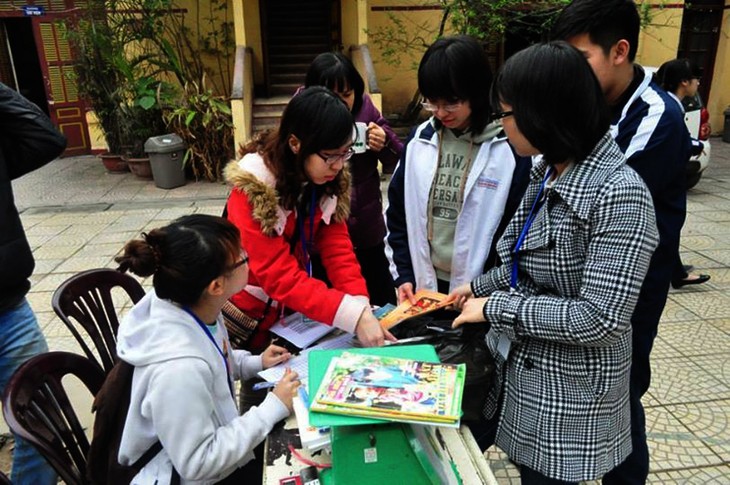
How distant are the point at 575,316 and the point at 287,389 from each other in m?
0.70

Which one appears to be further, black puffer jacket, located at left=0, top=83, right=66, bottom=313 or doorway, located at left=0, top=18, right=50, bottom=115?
doorway, located at left=0, top=18, right=50, bottom=115

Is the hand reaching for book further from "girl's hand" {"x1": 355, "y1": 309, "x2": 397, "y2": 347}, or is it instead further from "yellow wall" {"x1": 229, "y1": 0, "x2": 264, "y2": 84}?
"yellow wall" {"x1": 229, "y1": 0, "x2": 264, "y2": 84}

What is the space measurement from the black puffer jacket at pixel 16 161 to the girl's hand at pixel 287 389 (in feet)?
3.56

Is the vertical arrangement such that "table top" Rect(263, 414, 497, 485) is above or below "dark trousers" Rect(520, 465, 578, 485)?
above

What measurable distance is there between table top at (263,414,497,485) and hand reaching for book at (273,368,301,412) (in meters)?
0.07

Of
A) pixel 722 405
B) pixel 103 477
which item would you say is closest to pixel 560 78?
pixel 103 477

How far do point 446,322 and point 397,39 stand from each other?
27.3 feet

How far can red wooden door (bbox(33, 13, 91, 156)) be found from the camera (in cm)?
859

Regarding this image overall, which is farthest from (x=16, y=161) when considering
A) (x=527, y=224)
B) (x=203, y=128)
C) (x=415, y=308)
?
(x=203, y=128)

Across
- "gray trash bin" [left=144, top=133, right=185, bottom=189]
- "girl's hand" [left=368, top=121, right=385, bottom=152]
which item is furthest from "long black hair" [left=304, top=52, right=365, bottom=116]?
"gray trash bin" [left=144, top=133, right=185, bottom=189]

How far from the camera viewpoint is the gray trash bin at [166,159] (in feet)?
23.4

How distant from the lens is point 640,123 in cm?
149

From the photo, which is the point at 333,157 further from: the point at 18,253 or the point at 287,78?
the point at 287,78

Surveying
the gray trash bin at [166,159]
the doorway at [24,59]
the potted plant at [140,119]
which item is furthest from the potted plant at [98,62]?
the doorway at [24,59]
